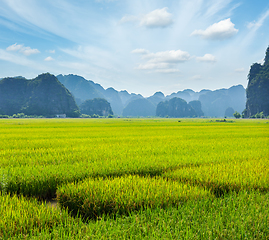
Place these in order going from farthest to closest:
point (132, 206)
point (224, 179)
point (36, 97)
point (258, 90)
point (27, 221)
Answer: point (36, 97) < point (258, 90) < point (224, 179) < point (132, 206) < point (27, 221)

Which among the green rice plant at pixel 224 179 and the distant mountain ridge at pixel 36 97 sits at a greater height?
the distant mountain ridge at pixel 36 97

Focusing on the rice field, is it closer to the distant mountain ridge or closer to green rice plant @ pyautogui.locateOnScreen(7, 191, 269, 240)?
green rice plant @ pyautogui.locateOnScreen(7, 191, 269, 240)

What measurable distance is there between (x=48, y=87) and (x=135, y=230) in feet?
668

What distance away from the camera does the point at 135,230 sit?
2.21 meters

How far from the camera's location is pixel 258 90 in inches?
5433

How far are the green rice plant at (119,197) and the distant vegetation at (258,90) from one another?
149 m

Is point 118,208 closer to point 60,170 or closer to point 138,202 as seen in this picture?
point 138,202

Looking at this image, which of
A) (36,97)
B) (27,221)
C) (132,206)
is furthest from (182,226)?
(36,97)

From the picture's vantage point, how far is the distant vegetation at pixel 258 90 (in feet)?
429

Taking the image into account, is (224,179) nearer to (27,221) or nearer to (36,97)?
(27,221)

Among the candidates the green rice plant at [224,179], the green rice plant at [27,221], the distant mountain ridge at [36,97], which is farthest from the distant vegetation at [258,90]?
the distant mountain ridge at [36,97]

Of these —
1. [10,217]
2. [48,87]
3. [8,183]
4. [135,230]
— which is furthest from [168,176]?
[48,87]

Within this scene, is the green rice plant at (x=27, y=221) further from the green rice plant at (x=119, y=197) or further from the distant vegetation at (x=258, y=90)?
the distant vegetation at (x=258, y=90)

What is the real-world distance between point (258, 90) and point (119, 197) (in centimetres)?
16934
